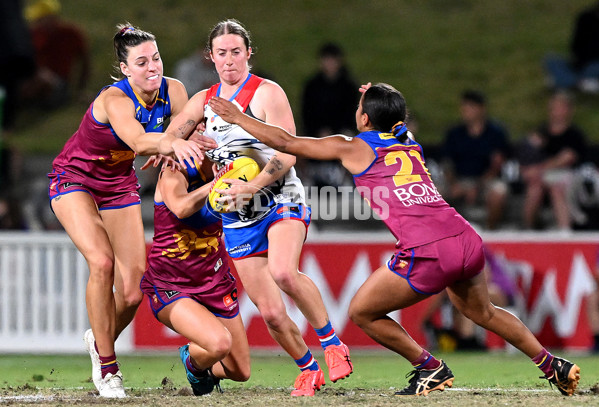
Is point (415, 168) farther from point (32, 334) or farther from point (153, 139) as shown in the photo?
point (32, 334)

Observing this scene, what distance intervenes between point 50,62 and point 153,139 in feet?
33.9

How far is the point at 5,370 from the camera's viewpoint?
918 centimetres

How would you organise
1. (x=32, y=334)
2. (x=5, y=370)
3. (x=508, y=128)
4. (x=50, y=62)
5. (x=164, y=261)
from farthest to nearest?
(x=508, y=128) < (x=50, y=62) < (x=32, y=334) < (x=5, y=370) < (x=164, y=261)

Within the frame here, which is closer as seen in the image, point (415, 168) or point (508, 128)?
point (415, 168)

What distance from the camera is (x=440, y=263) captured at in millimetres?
5938

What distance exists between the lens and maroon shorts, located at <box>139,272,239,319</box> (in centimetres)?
656

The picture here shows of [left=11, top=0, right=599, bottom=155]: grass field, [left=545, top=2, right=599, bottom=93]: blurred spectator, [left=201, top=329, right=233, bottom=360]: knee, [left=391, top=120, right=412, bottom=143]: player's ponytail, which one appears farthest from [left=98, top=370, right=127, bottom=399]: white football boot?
[left=545, top=2, right=599, bottom=93]: blurred spectator

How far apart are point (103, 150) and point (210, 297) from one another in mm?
1282

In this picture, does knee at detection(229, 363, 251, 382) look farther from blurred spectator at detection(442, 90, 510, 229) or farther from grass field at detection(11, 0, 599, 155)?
grass field at detection(11, 0, 599, 155)

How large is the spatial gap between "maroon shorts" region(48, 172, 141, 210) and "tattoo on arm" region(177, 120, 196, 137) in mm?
765

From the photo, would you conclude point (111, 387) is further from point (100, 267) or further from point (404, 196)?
point (404, 196)

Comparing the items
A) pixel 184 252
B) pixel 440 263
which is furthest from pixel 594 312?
pixel 184 252

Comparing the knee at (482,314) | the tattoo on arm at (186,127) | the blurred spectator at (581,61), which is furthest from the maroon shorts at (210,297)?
the blurred spectator at (581,61)

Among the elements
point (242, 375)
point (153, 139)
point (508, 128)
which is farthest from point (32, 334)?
point (508, 128)
